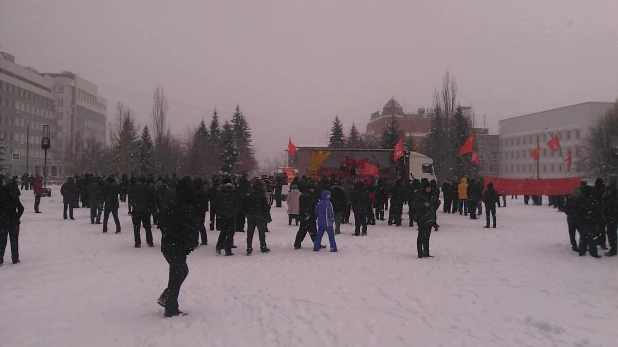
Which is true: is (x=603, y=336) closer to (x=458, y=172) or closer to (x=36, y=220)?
(x=36, y=220)

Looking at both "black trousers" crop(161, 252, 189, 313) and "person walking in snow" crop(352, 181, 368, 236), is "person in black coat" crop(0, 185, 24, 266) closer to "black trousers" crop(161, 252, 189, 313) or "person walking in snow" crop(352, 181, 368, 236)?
"black trousers" crop(161, 252, 189, 313)

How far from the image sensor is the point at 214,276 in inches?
380

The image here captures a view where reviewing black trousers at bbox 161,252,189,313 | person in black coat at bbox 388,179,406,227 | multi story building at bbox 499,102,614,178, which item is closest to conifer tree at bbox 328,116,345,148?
multi story building at bbox 499,102,614,178

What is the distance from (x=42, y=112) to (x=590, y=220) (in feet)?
335

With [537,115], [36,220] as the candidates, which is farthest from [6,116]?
[537,115]

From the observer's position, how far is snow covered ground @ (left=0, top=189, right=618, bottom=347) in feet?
20.0

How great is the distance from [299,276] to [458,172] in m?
60.6

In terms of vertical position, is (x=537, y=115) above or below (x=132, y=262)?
above

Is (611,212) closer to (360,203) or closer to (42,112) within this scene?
(360,203)

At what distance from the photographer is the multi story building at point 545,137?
79.2m

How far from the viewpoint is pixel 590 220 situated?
11461 mm

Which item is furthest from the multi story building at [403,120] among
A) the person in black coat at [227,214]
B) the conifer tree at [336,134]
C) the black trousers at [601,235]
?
the person in black coat at [227,214]

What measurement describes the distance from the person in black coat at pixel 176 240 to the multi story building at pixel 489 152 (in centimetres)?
10624

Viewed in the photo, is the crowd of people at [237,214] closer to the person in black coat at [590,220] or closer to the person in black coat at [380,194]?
the person in black coat at [590,220]
